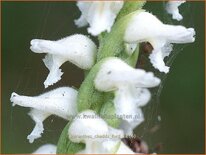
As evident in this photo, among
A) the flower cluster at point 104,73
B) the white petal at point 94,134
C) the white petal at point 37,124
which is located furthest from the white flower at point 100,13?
the white petal at point 37,124

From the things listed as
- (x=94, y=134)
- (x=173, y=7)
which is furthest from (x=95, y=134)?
(x=173, y=7)

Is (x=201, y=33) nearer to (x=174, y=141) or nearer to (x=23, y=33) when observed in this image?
(x=174, y=141)

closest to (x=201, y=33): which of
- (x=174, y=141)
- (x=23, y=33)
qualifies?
(x=174, y=141)

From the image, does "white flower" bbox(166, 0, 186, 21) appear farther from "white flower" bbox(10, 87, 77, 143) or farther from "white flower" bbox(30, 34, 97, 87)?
"white flower" bbox(10, 87, 77, 143)

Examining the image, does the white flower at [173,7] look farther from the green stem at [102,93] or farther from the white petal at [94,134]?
the white petal at [94,134]

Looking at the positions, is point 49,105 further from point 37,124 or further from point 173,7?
point 173,7

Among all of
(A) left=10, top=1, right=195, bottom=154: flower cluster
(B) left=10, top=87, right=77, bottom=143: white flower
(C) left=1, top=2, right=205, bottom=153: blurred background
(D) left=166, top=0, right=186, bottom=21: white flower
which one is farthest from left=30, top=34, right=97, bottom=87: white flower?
(C) left=1, top=2, right=205, bottom=153: blurred background
